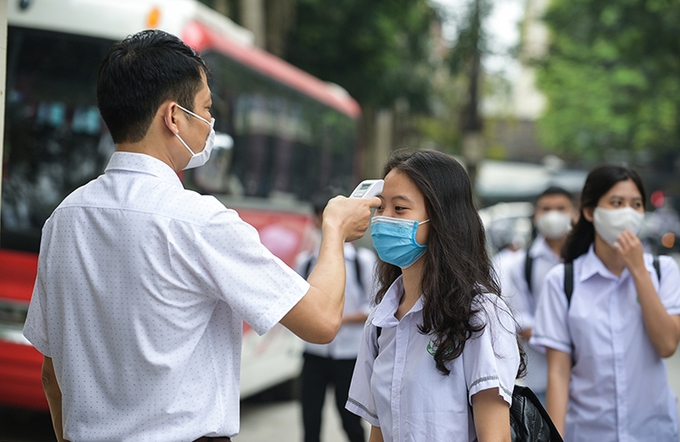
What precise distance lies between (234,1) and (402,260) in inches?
483

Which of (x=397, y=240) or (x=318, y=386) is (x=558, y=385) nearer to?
(x=397, y=240)

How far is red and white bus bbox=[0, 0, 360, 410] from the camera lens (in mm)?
5793

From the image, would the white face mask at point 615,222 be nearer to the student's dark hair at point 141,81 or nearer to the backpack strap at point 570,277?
the backpack strap at point 570,277

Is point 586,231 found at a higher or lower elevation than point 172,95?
lower

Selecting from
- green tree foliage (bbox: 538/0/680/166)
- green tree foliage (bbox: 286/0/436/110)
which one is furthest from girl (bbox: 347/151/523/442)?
green tree foliage (bbox: 538/0/680/166)

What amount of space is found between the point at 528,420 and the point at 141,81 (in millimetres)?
1523

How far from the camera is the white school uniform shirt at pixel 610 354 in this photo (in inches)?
126

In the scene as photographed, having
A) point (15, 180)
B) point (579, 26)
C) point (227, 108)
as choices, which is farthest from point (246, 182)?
point (579, 26)

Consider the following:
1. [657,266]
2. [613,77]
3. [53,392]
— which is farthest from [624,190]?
[613,77]

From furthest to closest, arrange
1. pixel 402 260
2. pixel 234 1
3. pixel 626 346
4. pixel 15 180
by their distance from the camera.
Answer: pixel 234 1
pixel 15 180
pixel 626 346
pixel 402 260

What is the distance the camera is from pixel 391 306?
2.66 metres

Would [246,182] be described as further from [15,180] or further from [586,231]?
[586,231]

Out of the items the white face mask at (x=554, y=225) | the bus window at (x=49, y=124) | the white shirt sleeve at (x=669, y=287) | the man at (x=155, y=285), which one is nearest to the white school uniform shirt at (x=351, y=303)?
the white face mask at (x=554, y=225)

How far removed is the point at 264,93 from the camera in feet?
26.3
